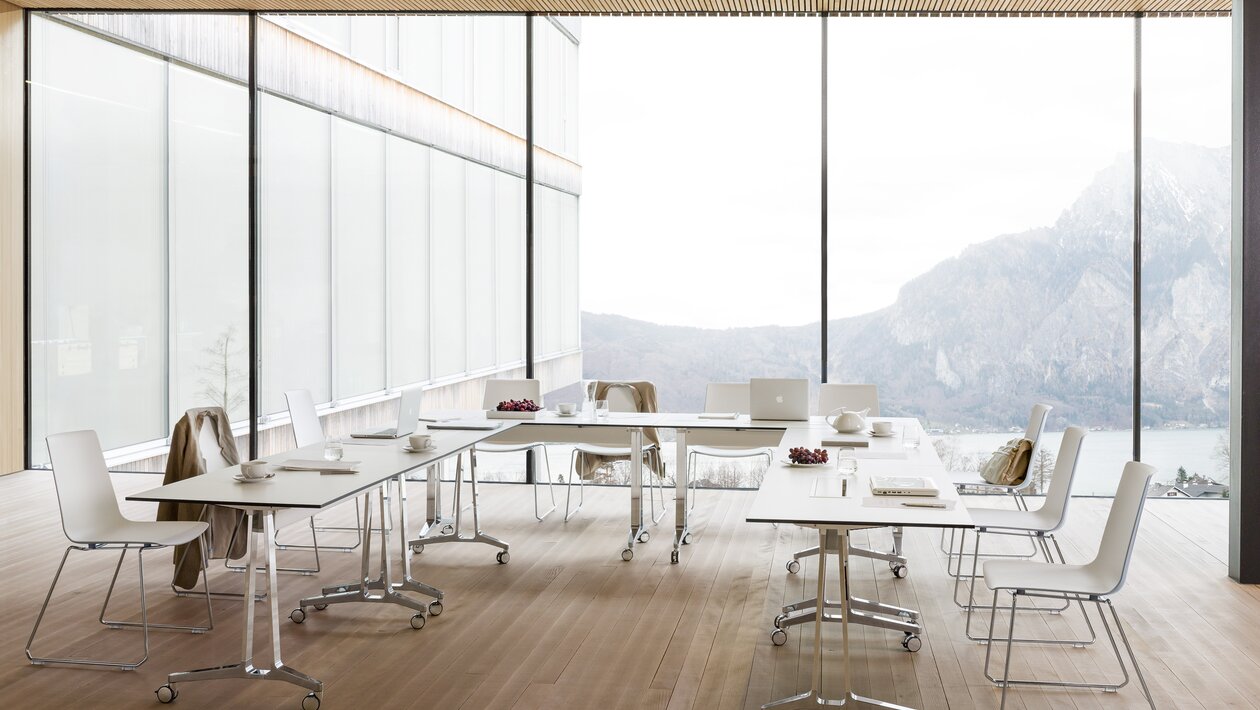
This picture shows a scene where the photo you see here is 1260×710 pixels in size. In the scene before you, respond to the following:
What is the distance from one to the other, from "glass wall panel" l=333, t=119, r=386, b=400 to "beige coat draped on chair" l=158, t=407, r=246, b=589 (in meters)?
3.07

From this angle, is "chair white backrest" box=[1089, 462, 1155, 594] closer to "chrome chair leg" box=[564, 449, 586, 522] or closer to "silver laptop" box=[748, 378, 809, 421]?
"silver laptop" box=[748, 378, 809, 421]

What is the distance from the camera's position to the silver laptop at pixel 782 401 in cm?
581

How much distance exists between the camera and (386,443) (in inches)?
188

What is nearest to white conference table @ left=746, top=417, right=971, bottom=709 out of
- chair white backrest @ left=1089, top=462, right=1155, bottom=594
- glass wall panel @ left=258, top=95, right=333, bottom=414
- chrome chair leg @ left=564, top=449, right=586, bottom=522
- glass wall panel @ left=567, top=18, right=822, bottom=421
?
chair white backrest @ left=1089, top=462, right=1155, bottom=594

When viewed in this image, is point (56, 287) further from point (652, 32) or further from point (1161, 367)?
point (1161, 367)

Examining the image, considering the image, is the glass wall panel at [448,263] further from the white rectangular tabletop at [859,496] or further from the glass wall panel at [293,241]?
the white rectangular tabletop at [859,496]

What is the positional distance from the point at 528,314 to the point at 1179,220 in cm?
465

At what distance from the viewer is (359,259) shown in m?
7.95

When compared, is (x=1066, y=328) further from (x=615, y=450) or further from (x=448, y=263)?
(x=448, y=263)

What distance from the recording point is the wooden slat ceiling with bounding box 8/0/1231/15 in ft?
22.5

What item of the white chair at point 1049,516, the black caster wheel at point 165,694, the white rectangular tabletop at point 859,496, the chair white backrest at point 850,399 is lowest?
the black caster wheel at point 165,694

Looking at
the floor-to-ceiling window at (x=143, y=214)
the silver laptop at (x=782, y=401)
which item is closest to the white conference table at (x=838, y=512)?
the silver laptop at (x=782, y=401)

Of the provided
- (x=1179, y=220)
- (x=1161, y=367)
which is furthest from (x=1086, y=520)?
(x=1179, y=220)

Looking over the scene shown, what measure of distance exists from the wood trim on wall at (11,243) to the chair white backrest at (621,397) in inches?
189
